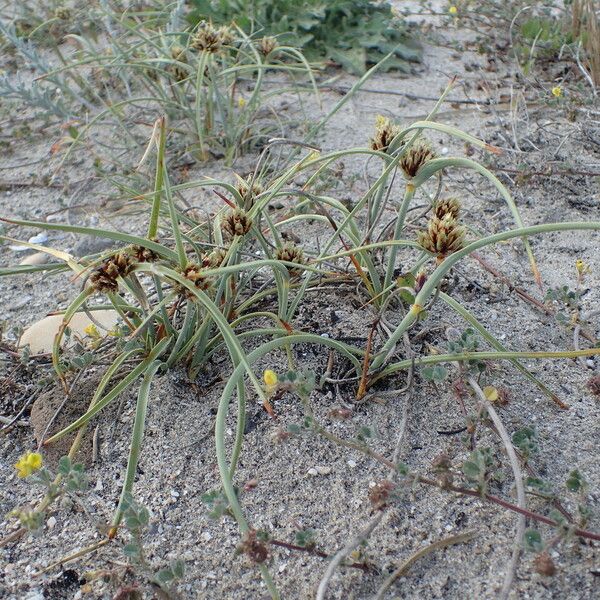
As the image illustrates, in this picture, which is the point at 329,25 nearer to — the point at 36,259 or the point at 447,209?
the point at 36,259

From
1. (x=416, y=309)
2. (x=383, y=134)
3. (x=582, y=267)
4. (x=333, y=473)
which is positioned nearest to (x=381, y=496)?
(x=333, y=473)

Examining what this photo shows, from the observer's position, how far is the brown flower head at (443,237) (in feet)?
3.66

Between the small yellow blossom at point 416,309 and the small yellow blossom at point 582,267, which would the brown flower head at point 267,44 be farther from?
the small yellow blossom at point 416,309

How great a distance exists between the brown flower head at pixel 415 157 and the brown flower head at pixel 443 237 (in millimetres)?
133

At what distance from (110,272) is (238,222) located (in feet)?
0.80

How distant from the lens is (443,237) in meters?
1.11

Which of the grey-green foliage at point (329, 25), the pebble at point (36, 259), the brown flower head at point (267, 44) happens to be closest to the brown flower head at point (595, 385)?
the brown flower head at point (267, 44)

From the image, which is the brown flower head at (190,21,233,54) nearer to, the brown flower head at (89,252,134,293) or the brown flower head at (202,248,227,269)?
the brown flower head at (202,248,227,269)

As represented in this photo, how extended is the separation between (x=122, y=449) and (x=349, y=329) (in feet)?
1.70

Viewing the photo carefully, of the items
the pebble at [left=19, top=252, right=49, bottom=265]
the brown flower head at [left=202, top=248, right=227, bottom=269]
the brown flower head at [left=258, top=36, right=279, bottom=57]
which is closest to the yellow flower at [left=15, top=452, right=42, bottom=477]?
the brown flower head at [left=202, top=248, right=227, bottom=269]

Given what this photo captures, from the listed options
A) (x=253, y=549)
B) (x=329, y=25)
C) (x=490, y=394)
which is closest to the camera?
(x=253, y=549)

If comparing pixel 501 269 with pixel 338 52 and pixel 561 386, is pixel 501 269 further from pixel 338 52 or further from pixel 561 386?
pixel 338 52

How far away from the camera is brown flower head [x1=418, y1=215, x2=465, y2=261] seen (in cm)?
111

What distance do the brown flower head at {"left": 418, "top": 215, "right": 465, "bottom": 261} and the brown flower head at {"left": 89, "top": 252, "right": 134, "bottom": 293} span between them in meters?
0.47
